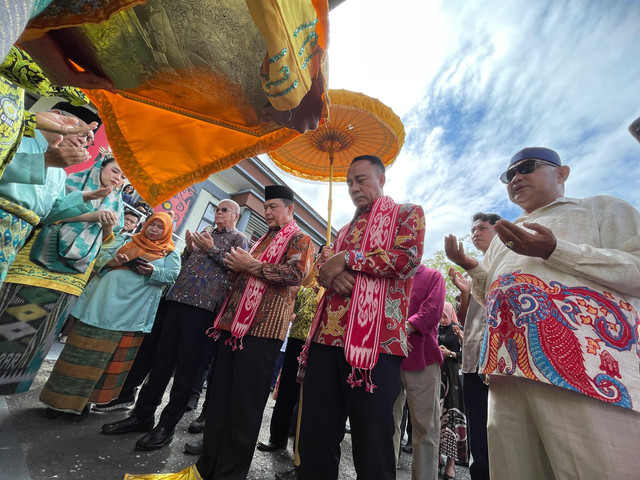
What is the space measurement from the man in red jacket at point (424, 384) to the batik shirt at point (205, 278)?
1847mm

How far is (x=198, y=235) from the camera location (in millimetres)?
2713

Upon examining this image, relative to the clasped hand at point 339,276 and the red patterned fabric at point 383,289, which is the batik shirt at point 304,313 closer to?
the red patterned fabric at point 383,289

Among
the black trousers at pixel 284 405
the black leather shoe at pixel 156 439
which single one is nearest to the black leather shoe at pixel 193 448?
the black leather shoe at pixel 156 439

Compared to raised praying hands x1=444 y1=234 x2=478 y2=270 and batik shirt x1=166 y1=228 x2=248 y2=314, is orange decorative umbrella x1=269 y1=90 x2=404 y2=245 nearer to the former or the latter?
batik shirt x1=166 y1=228 x2=248 y2=314

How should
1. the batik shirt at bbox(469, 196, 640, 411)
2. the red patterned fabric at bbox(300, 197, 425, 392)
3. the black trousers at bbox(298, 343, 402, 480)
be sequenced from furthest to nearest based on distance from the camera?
the red patterned fabric at bbox(300, 197, 425, 392), the black trousers at bbox(298, 343, 402, 480), the batik shirt at bbox(469, 196, 640, 411)

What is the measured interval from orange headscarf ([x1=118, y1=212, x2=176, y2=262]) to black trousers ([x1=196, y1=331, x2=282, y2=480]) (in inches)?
65.4

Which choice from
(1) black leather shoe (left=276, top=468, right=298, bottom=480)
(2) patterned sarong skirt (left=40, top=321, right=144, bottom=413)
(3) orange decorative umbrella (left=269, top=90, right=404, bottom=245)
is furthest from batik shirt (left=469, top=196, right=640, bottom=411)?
(2) patterned sarong skirt (left=40, top=321, right=144, bottom=413)

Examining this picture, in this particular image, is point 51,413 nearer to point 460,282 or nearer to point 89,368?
point 89,368

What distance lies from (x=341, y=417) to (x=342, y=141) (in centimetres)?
300

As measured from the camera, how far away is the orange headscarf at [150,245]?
3109 millimetres

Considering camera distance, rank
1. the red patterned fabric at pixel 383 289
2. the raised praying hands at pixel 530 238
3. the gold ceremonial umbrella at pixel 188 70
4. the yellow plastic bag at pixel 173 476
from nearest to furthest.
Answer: the gold ceremonial umbrella at pixel 188 70 → the raised praying hands at pixel 530 238 → the red patterned fabric at pixel 383 289 → the yellow plastic bag at pixel 173 476

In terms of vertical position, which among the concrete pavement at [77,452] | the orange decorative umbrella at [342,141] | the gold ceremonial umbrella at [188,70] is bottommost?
the concrete pavement at [77,452]

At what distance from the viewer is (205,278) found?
278cm

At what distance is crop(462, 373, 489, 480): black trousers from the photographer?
215 cm
